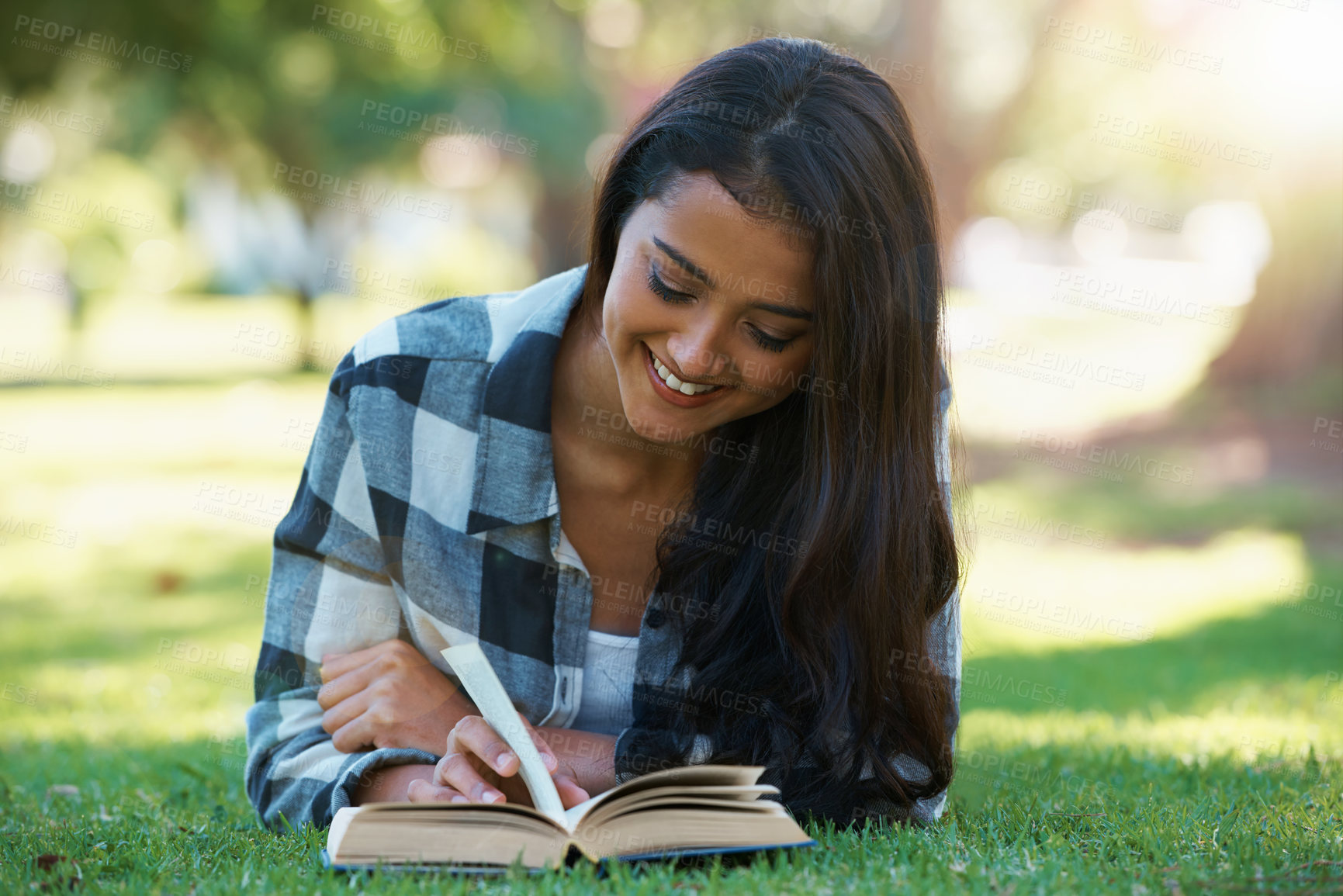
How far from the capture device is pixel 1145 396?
11812 millimetres

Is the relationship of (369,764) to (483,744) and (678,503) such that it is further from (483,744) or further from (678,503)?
(678,503)

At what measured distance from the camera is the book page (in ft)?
6.25

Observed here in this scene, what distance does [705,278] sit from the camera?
7.67ft

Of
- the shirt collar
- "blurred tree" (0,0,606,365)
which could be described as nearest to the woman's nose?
the shirt collar

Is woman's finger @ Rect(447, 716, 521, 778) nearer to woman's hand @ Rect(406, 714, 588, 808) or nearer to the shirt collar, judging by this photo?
woman's hand @ Rect(406, 714, 588, 808)

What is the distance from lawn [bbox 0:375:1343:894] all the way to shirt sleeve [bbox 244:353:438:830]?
21 cm

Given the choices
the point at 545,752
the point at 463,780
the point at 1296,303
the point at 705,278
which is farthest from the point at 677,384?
the point at 1296,303

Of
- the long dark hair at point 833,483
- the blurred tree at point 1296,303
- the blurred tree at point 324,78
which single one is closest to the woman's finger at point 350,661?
the long dark hair at point 833,483

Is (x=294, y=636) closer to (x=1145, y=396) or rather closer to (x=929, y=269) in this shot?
(x=929, y=269)

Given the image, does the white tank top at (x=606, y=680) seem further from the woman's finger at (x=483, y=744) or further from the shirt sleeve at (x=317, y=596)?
the woman's finger at (x=483, y=744)

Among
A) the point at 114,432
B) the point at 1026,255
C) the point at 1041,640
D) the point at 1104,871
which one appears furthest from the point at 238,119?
the point at 1026,255

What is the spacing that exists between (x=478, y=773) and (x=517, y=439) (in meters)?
0.82

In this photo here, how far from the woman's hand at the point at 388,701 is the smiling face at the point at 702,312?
701mm

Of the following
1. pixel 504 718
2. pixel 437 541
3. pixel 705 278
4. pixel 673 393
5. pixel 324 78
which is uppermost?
pixel 324 78
